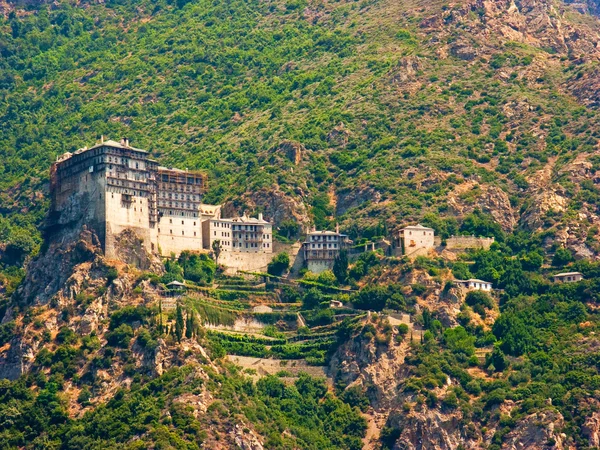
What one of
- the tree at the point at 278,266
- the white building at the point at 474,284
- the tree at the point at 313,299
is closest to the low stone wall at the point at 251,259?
the tree at the point at 278,266

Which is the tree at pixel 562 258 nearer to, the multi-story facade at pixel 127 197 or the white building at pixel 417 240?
the white building at pixel 417 240

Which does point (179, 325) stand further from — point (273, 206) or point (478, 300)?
point (273, 206)

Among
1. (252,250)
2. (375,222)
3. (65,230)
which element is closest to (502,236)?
(375,222)

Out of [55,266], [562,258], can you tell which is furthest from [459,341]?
[55,266]

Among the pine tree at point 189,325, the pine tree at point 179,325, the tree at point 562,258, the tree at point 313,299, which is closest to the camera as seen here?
the pine tree at point 179,325

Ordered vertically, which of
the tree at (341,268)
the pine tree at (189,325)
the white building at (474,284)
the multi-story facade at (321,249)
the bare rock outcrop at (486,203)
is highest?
the bare rock outcrop at (486,203)
